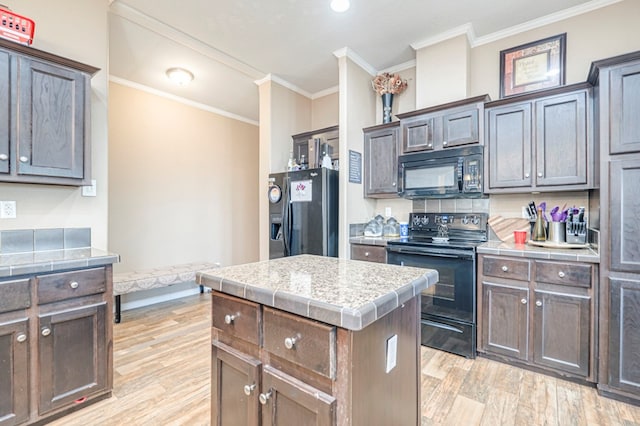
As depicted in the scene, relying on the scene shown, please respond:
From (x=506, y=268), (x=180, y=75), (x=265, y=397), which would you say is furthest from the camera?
(x=180, y=75)

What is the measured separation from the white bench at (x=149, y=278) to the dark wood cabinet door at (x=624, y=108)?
4.26 meters

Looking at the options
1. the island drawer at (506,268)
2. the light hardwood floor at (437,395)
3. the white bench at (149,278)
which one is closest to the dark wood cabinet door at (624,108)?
the island drawer at (506,268)

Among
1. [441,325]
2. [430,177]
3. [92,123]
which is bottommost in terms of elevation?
[441,325]

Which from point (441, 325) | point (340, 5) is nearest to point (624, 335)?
point (441, 325)

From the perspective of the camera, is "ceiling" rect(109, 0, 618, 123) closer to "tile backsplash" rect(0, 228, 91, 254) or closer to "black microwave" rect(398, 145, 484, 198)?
"black microwave" rect(398, 145, 484, 198)

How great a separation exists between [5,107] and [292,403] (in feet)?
7.58

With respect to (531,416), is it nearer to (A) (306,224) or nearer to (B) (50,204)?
(A) (306,224)

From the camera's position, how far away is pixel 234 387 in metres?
1.23

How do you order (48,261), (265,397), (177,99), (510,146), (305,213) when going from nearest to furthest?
(265,397) < (48,261) < (510,146) < (305,213) < (177,99)

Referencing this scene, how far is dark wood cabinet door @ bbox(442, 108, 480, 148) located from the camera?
9.05 ft

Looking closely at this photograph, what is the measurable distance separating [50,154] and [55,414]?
1581mm

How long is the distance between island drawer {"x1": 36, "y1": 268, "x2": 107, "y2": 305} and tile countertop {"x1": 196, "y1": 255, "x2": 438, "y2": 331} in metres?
1.02

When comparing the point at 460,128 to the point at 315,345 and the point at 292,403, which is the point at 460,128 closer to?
the point at 315,345

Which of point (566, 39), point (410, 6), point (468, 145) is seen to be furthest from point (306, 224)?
point (566, 39)
